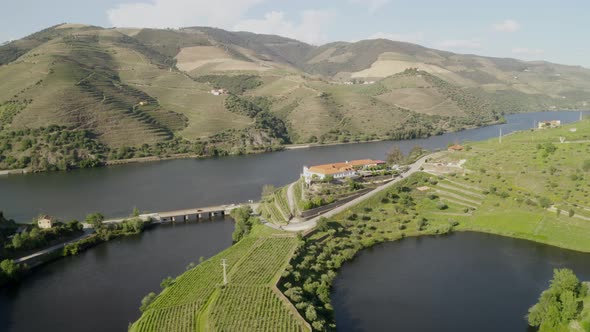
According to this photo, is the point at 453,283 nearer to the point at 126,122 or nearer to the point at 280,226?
the point at 280,226

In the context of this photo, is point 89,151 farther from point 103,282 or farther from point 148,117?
point 103,282

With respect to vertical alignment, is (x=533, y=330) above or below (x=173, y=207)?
below

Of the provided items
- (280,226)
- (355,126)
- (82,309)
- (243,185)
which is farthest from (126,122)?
(82,309)

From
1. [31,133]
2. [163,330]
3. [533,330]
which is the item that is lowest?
[533,330]

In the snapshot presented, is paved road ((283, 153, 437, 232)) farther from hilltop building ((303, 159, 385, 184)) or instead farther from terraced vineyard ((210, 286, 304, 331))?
terraced vineyard ((210, 286, 304, 331))

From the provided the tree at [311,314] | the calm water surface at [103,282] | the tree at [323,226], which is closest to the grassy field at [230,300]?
the tree at [311,314]

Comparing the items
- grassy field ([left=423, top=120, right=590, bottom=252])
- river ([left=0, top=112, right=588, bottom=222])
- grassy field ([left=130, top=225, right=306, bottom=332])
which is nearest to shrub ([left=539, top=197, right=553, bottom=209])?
grassy field ([left=423, top=120, right=590, bottom=252])

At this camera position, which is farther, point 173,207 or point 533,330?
point 173,207
